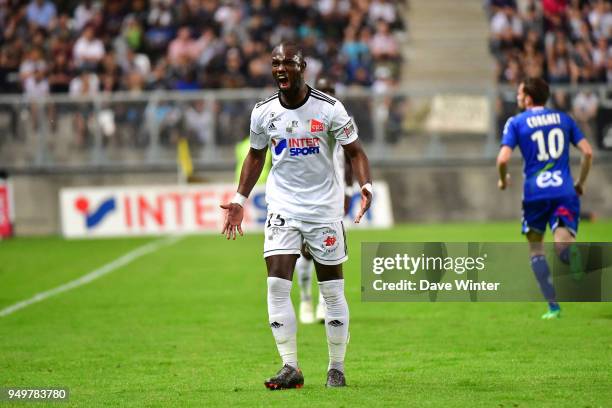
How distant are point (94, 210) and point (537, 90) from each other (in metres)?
15.2

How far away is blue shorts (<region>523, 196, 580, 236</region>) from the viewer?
490 inches

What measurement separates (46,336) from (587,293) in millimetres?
5788

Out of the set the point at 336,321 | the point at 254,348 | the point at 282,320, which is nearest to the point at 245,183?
the point at 282,320

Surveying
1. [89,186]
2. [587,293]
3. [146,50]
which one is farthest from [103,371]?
[146,50]

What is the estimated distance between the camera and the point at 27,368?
10375mm

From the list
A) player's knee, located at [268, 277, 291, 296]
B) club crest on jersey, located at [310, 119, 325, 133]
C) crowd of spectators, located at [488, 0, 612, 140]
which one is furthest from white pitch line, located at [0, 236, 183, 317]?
crowd of spectators, located at [488, 0, 612, 140]

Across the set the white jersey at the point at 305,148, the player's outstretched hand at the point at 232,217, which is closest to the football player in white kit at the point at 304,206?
the white jersey at the point at 305,148

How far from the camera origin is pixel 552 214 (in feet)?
41.1

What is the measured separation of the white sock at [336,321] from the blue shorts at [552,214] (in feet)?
13.2

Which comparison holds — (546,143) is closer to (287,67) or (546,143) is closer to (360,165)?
(360,165)

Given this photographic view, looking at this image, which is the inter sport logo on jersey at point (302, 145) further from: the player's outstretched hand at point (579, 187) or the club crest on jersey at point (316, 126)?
the player's outstretched hand at point (579, 187)

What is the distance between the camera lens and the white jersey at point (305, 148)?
8.88 m

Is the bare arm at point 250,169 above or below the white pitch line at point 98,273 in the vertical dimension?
above

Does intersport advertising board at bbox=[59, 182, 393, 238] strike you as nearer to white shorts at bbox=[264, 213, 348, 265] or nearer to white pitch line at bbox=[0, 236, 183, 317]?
white pitch line at bbox=[0, 236, 183, 317]
